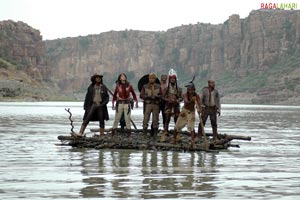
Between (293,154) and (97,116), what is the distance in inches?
207

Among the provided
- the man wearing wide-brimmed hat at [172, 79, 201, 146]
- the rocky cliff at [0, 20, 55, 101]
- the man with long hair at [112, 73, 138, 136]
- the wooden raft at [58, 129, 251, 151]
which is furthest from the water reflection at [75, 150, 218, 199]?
the rocky cliff at [0, 20, 55, 101]

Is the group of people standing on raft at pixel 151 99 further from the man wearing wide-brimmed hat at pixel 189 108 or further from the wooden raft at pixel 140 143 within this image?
the man wearing wide-brimmed hat at pixel 189 108

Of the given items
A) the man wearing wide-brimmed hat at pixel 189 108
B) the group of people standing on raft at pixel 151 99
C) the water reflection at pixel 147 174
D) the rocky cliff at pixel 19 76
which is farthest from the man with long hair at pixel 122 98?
the rocky cliff at pixel 19 76

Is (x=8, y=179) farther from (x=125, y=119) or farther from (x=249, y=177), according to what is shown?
(x=125, y=119)

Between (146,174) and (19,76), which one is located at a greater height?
(19,76)

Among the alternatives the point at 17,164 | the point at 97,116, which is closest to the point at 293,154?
the point at 97,116

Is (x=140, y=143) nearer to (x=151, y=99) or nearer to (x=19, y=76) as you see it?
(x=151, y=99)

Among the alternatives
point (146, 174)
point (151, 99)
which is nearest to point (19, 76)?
point (151, 99)

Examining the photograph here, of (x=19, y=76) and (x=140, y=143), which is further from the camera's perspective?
(x=19, y=76)

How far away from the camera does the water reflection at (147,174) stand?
1020 cm

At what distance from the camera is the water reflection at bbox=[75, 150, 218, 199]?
10.2 metres

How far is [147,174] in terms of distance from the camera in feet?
40.5

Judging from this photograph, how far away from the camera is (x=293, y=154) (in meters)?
17.3

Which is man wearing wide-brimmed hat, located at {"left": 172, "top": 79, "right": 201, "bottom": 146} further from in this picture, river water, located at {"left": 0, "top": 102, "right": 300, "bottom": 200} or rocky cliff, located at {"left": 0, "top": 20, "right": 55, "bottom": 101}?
rocky cliff, located at {"left": 0, "top": 20, "right": 55, "bottom": 101}
